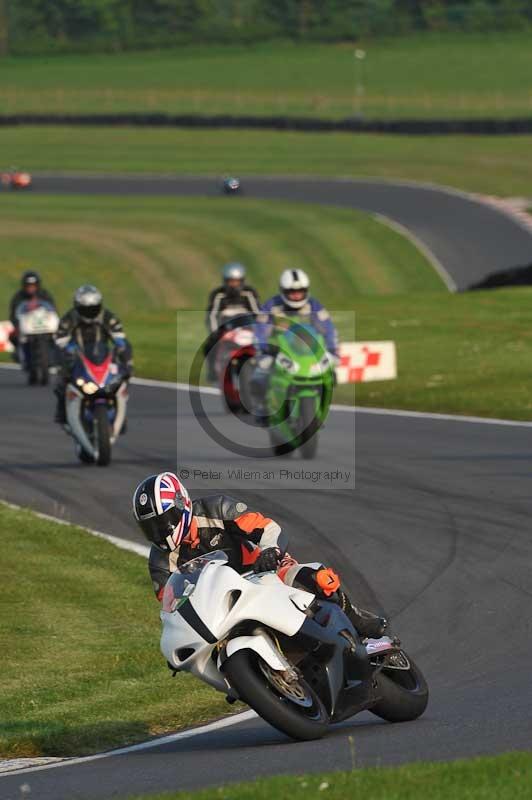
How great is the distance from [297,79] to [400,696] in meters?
97.0

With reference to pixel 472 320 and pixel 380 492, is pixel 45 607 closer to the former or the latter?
pixel 380 492

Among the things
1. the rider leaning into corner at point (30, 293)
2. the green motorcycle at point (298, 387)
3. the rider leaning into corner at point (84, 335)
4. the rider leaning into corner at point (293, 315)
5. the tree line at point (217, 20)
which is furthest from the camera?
the tree line at point (217, 20)

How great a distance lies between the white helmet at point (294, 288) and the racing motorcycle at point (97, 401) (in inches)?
85.1

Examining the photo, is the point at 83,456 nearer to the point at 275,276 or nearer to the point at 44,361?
the point at 44,361

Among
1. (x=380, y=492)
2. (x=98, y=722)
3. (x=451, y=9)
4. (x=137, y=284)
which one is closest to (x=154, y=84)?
(x=451, y=9)

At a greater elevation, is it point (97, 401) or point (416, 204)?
point (416, 204)

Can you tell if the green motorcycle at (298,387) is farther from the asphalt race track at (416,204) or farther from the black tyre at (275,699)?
the asphalt race track at (416,204)

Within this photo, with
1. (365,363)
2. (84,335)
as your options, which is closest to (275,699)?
(84,335)

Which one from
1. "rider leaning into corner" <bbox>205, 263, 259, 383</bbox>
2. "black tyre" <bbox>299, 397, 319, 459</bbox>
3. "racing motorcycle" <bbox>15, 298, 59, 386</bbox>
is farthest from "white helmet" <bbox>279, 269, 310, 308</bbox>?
"racing motorcycle" <bbox>15, 298, 59, 386</bbox>

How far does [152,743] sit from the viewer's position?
27.6 ft

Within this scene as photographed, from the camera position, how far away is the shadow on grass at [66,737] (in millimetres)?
8555

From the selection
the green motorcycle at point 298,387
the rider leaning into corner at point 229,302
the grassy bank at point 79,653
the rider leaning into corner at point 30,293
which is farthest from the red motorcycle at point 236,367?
the grassy bank at point 79,653

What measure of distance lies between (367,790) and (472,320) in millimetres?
25208

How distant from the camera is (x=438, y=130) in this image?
7288 cm
